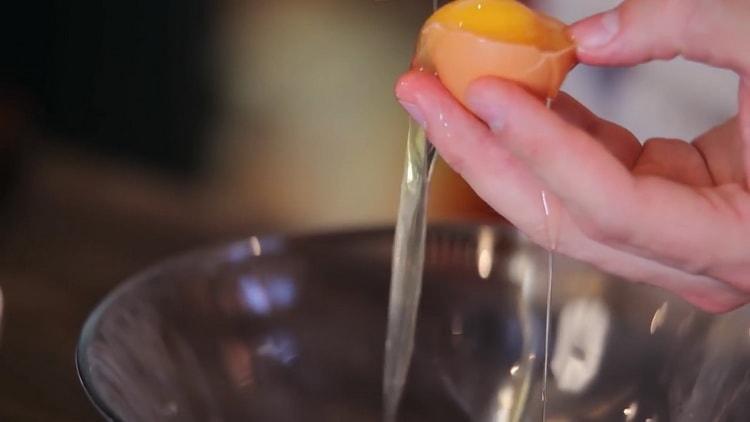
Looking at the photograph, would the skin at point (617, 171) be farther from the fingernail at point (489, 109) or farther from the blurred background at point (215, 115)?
the blurred background at point (215, 115)

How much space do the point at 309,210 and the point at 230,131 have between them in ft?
0.58

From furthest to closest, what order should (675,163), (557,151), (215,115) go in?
1. (215,115)
2. (675,163)
3. (557,151)

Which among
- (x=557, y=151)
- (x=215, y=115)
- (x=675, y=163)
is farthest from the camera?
(x=215, y=115)

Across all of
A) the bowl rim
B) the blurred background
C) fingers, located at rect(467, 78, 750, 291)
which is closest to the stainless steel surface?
the bowl rim

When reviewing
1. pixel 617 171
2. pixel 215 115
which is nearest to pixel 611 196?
pixel 617 171

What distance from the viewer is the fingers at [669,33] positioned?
0.48 meters

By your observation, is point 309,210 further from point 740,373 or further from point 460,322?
point 740,373

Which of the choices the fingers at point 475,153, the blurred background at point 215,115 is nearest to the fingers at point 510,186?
the fingers at point 475,153

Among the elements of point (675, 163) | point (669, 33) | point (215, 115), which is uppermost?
point (669, 33)

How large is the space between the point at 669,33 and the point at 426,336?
25 cm

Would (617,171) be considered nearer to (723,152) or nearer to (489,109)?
(489,109)

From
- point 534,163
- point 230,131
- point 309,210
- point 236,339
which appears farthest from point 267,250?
point 230,131

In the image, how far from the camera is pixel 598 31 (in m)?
0.49

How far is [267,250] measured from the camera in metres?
0.63
